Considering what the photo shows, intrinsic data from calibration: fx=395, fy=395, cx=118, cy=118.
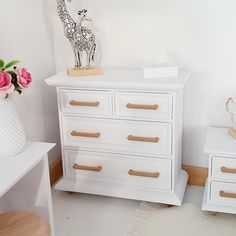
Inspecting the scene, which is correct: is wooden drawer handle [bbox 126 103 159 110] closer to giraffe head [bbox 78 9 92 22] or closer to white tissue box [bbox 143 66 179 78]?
white tissue box [bbox 143 66 179 78]

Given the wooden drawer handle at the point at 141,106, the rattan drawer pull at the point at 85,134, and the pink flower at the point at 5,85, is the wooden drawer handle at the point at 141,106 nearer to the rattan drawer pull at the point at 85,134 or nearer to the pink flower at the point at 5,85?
the rattan drawer pull at the point at 85,134

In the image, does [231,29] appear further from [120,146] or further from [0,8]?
[0,8]

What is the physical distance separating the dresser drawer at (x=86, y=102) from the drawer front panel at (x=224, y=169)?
646 millimetres

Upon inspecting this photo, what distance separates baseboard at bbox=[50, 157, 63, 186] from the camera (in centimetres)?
263

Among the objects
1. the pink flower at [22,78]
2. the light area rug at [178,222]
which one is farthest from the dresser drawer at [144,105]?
the pink flower at [22,78]

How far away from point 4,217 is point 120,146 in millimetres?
837

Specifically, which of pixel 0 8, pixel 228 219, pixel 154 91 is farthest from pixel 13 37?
pixel 228 219

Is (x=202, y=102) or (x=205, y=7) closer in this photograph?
(x=205, y=7)

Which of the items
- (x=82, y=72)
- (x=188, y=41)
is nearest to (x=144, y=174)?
(x=82, y=72)

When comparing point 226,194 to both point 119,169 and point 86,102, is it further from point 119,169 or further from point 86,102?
point 86,102

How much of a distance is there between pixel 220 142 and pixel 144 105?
471 millimetres

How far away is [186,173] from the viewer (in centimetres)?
255

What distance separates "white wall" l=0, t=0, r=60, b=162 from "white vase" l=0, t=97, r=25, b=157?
1.78 feet

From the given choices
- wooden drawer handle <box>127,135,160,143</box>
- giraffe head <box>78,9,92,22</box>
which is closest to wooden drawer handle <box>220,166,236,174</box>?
wooden drawer handle <box>127,135,160,143</box>
